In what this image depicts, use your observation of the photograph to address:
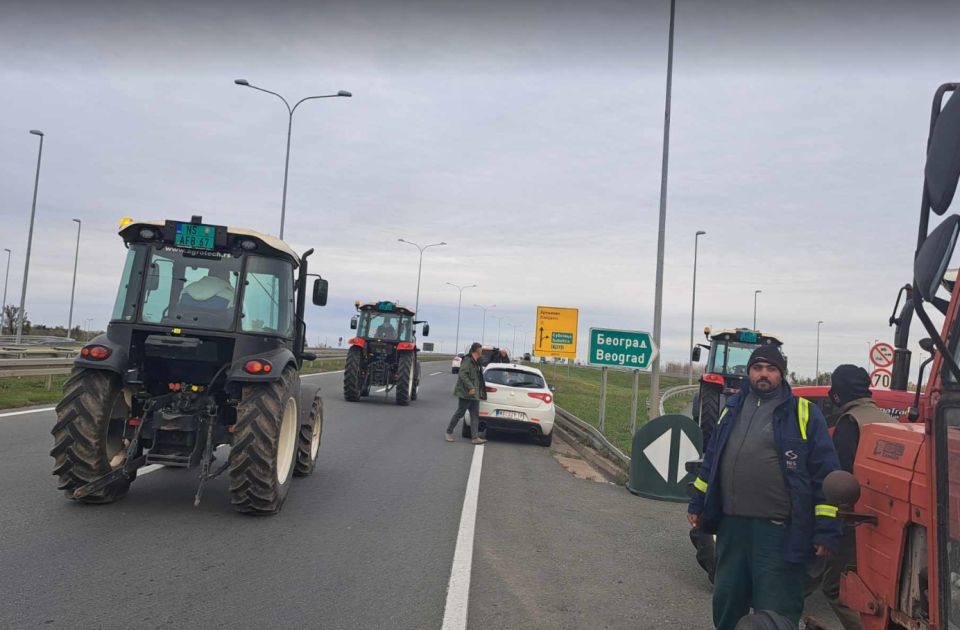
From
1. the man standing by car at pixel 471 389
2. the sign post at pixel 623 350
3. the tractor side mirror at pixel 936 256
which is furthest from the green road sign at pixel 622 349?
the tractor side mirror at pixel 936 256

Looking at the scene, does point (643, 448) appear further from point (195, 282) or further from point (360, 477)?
point (195, 282)

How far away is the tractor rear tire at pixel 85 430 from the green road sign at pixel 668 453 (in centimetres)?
604

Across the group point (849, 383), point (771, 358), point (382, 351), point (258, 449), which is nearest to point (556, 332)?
point (382, 351)

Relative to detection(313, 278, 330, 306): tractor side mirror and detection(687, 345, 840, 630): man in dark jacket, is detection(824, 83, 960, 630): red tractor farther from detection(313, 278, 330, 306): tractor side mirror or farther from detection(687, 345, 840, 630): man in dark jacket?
detection(313, 278, 330, 306): tractor side mirror

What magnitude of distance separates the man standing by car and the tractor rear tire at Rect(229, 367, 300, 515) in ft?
22.8

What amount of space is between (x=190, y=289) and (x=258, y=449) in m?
1.82

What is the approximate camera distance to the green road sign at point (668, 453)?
984cm

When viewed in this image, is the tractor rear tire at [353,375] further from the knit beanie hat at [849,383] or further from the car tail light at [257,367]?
the knit beanie hat at [849,383]

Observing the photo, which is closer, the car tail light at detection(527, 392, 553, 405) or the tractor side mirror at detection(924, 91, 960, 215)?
the tractor side mirror at detection(924, 91, 960, 215)

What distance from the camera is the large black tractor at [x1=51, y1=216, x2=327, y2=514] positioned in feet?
23.1

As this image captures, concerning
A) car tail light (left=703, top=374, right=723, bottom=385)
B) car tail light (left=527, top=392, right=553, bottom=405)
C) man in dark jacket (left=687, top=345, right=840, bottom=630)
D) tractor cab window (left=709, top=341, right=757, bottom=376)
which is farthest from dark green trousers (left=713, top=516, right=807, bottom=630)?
tractor cab window (left=709, top=341, right=757, bottom=376)

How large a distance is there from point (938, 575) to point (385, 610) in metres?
3.23

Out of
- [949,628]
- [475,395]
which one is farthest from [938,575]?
[475,395]

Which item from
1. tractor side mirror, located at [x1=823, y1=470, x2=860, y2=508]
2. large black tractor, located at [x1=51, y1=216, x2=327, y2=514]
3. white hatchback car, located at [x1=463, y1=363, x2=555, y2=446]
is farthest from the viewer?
white hatchback car, located at [x1=463, y1=363, x2=555, y2=446]
